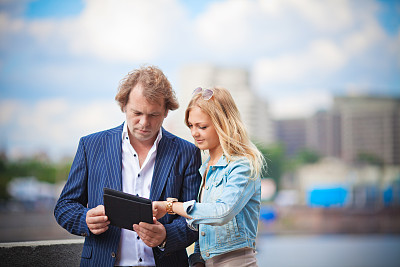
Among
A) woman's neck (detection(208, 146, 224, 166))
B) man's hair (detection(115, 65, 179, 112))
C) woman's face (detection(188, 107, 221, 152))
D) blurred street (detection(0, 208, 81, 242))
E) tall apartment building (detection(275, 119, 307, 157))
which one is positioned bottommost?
blurred street (detection(0, 208, 81, 242))

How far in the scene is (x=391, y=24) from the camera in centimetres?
9831

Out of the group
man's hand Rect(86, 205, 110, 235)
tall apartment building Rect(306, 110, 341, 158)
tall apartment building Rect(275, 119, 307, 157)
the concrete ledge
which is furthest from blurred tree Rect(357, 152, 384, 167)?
man's hand Rect(86, 205, 110, 235)

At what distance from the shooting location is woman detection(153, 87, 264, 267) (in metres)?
2.25

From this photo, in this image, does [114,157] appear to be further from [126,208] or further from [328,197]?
[328,197]

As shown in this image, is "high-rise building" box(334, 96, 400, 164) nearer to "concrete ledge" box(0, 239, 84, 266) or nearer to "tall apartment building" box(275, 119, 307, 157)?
"tall apartment building" box(275, 119, 307, 157)

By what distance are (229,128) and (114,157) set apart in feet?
1.90

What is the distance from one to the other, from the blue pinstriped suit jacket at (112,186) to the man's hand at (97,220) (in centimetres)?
8

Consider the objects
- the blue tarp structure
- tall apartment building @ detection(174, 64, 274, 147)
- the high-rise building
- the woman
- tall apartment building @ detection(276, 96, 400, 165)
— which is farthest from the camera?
tall apartment building @ detection(276, 96, 400, 165)

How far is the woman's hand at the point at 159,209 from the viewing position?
2.25 meters

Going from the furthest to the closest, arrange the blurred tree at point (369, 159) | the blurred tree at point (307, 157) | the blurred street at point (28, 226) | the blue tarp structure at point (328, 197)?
1. the blurred tree at point (369, 159)
2. the blurred tree at point (307, 157)
3. the blue tarp structure at point (328, 197)
4. the blurred street at point (28, 226)

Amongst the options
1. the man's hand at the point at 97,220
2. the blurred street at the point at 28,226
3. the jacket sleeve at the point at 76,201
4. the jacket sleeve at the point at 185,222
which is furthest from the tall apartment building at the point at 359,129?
the man's hand at the point at 97,220

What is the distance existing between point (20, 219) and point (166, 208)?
53146mm

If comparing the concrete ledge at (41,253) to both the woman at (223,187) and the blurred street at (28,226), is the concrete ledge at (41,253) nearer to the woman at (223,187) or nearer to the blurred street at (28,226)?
the woman at (223,187)

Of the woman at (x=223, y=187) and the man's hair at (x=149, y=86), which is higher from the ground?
the man's hair at (x=149, y=86)
